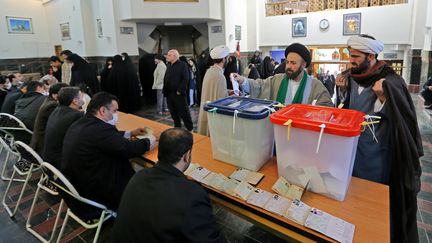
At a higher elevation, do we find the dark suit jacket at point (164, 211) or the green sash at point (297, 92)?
the green sash at point (297, 92)

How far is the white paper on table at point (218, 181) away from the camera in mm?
1502

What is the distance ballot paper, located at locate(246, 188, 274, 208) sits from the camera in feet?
4.34

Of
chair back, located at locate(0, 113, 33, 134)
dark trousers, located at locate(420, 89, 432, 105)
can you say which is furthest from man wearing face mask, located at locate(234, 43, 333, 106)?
dark trousers, located at locate(420, 89, 432, 105)

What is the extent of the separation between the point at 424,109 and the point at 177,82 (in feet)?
18.5

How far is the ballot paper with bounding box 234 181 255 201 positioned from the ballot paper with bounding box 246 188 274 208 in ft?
0.07

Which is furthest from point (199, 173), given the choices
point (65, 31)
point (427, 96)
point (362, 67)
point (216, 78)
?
point (65, 31)

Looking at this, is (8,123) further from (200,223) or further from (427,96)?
(427,96)

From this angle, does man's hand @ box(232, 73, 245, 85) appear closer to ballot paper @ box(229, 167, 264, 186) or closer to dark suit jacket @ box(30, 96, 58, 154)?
ballot paper @ box(229, 167, 264, 186)

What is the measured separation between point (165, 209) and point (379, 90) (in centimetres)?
149

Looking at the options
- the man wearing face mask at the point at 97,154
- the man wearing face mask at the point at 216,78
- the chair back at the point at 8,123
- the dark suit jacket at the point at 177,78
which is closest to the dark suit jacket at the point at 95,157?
the man wearing face mask at the point at 97,154

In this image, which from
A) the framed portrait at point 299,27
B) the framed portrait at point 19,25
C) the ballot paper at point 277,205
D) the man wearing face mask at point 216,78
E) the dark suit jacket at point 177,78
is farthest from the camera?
the framed portrait at point 299,27

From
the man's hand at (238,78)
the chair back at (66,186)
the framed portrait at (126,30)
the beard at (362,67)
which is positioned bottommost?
the chair back at (66,186)

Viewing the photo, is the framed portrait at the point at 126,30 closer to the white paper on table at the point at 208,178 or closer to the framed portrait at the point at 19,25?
the framed portrait at the point at 19,25

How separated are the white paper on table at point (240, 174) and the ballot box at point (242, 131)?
0.04m
